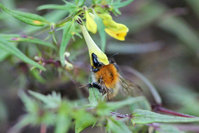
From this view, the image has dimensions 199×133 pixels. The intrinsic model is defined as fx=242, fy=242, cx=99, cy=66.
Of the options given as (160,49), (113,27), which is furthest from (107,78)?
(160,49)

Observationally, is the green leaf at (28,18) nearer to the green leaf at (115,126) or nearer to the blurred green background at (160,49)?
the green leaf at (115,126)

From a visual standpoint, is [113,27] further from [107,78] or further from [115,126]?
[115,126]

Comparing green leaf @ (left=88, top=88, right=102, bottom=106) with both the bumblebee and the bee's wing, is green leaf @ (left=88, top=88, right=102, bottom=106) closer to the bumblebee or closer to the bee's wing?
the bumblebee

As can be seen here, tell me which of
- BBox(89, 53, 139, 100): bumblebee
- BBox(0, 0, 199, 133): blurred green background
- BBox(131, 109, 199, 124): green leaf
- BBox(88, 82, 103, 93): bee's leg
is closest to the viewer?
BBox(131, 109, 199, 124): green leaf

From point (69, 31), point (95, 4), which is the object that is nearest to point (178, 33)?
point (95, 4)

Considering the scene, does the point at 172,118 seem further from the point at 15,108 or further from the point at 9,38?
the point at 15,108

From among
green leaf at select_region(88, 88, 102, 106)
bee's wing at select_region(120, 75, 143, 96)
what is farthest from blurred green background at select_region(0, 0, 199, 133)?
green leaf at select_region(88, 88, 102, 106)

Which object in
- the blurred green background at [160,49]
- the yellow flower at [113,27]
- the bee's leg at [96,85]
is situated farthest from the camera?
the blurred green background at [160,49]

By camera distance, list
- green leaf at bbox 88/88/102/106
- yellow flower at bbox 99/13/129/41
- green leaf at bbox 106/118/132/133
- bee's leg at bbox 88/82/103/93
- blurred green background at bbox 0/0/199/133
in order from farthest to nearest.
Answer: blurred green background at bbox 0/0/199/133 → bee's leg at bbox 88/82/103/93 → yellow flower at bbox 99/13/129/41 → green leaf at bbox 88/88/102/106 → green leaf at bbox 106/118/132/133

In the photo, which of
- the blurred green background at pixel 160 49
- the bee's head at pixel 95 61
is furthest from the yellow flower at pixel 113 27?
the blurred green background at pixel 160 49
